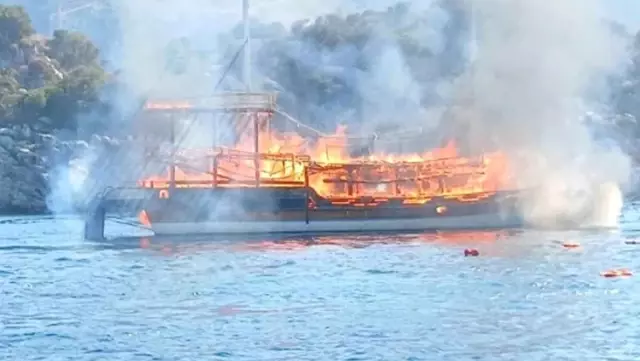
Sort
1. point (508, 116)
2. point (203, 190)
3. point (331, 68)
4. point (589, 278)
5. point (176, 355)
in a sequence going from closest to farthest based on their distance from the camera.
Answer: point (176, 355) → point (589, 278) → point (203, 190) → point (508, 116) → point (331, 68)

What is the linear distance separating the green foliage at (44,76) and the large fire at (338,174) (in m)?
70.4

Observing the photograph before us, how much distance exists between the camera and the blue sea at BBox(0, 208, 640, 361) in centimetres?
4519

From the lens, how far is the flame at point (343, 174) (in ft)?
329

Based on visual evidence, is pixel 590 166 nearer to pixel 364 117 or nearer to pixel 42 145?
pixel 364 117

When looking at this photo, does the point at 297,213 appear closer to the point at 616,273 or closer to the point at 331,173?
the point at 331,173

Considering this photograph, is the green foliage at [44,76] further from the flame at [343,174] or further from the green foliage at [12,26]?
the flame at [343,174]

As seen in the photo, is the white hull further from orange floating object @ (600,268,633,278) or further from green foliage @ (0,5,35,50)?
green foliage @ (0,5,35,50)

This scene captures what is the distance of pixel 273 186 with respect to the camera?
326ft

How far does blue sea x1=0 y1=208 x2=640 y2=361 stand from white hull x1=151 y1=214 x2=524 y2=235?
33.2ft

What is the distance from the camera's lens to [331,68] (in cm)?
18350

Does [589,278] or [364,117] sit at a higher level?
[364,117]

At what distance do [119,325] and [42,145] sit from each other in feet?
392

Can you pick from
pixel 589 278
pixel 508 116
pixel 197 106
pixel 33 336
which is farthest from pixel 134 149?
pixel 33 336

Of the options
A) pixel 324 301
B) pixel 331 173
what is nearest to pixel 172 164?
pixel 331 173
